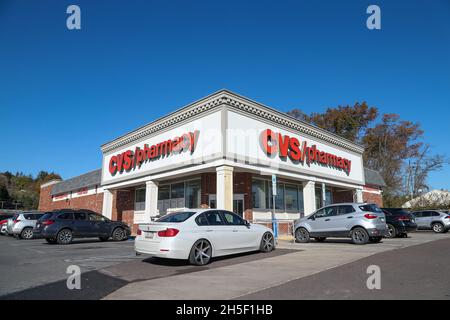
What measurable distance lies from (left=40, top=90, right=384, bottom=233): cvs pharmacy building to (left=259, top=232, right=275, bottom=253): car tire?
399 cm

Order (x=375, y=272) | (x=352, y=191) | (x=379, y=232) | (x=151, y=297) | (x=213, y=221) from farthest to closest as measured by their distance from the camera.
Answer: (x=352, y=191)
(x=379, y=232)
(x=213, y=221)
(x=375, y=272)
(x=151, y=297)

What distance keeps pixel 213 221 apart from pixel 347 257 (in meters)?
3.99

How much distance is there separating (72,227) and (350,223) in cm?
1258

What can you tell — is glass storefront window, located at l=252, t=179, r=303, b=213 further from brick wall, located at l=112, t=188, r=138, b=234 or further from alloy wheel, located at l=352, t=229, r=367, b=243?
brick wall, located at l=112, t=188, r=138, b=234

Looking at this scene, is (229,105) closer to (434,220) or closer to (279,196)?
(279,196)

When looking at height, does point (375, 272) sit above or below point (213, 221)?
below

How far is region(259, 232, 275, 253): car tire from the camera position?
11100 mm

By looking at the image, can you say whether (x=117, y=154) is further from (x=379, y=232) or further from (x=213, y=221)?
(x=379, y=232)

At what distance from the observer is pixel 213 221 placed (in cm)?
967

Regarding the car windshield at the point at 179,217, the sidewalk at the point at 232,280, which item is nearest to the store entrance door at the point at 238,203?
the sidewalk at the point at 232,280

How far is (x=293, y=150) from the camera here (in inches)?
766

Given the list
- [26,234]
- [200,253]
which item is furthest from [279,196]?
[26,234]

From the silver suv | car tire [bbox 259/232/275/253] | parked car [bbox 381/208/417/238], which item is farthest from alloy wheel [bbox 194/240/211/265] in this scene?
parked car [bbox 381/208/417/238]

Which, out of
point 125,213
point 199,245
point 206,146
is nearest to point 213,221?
point 199,245
